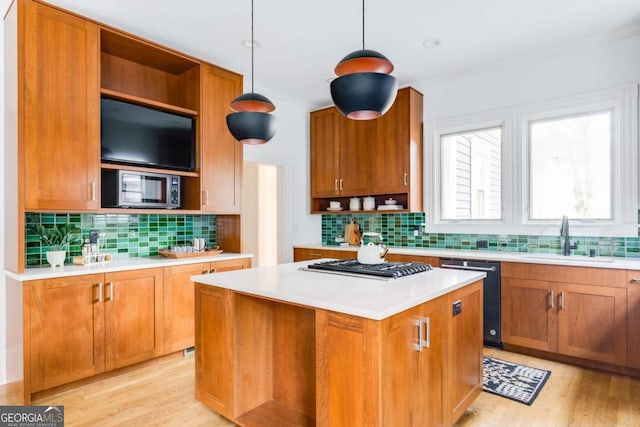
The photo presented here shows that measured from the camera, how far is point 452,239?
4.19 metres

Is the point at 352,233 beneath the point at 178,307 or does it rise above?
above

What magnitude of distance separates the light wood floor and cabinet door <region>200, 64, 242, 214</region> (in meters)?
1.57

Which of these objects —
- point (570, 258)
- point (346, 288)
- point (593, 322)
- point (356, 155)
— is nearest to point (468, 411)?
point (346, 288)

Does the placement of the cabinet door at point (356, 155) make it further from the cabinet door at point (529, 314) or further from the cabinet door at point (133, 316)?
the cabinet door at point (133, 316)

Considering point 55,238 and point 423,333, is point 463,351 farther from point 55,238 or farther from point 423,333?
point 55,238

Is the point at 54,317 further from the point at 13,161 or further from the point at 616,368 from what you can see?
the point at 616,368

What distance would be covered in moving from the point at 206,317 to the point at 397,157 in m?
2.82

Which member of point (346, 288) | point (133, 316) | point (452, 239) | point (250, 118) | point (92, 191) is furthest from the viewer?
point (452, 239)

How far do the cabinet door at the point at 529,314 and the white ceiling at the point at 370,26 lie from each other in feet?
6.90

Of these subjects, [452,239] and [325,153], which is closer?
[452,239]

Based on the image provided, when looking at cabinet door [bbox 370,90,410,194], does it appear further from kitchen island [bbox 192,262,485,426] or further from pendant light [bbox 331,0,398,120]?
pendant light [bbox 331,0,398,120]

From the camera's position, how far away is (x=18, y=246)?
251 centimetres

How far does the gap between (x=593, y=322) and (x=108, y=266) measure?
3.78 meters

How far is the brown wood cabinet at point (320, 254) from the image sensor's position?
14.5 ft
